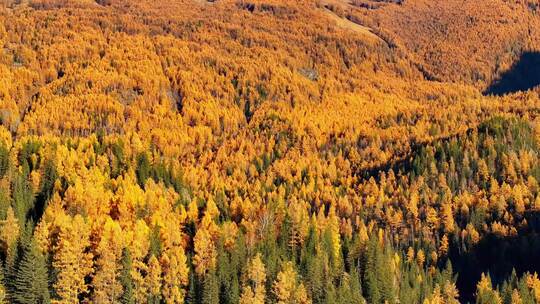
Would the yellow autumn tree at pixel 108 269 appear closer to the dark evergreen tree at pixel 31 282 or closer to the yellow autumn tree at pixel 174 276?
the yellow autumn tree at pixel 174 276

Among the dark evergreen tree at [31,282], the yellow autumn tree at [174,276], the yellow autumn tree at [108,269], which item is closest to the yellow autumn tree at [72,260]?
the yellow autumn tree at [108,269]

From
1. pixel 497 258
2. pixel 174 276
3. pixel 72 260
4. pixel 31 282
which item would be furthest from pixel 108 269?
pixel 497 258

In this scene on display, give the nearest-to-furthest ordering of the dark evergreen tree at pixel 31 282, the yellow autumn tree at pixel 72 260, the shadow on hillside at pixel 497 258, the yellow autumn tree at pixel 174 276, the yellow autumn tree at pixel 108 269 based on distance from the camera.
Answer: the dark evergreen tree at pixel 31 282 < the yellow autumn tree at pixel 72 260 < the yellow autumn tree at pixel 108 269 < the yellow autumn tree at pixel 174 276 < the shadow on hillside at pixel 497 258

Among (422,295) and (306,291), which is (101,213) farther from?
(422,295)

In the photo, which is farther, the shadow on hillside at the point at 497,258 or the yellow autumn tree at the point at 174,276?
the shadow on hillside at the point at 497,258

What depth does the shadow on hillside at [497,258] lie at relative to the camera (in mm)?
174500

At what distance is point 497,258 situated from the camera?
18150cm

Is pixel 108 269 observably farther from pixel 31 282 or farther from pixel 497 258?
pixel 497 258

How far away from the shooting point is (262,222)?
525 ft

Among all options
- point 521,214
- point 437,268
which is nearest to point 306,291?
point 437,268

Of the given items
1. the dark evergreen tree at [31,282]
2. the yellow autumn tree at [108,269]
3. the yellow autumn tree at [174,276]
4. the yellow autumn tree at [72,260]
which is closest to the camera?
the dark evergreen tree at [31,282]

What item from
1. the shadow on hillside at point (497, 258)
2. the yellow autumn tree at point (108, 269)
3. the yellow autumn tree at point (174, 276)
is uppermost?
the yellow autumn tree at point (108, 269)

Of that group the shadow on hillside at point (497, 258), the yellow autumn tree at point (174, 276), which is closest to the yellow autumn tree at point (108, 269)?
the yellow autumn tree at point (174, 276)

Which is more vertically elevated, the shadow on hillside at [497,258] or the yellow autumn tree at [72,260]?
the yellow autumn tree at [72,260]
